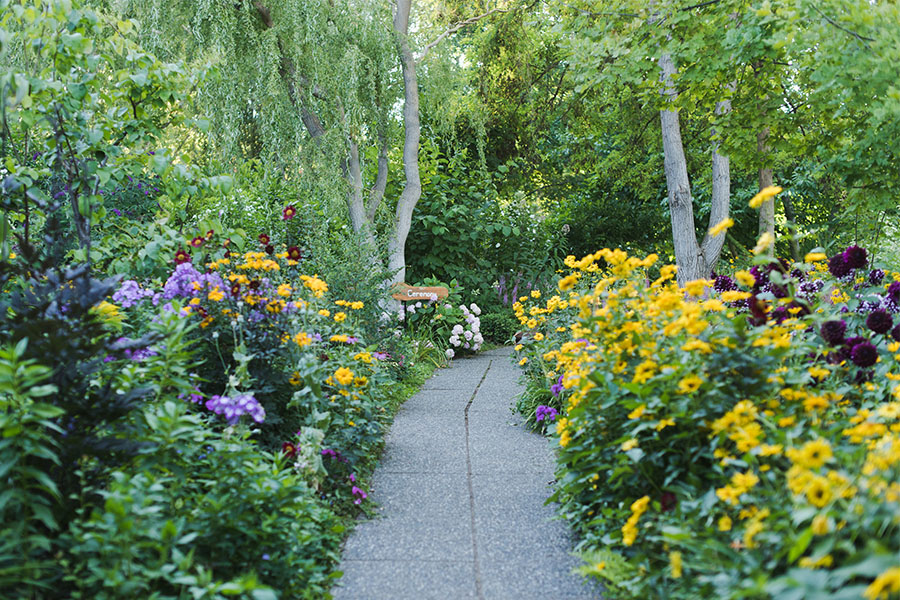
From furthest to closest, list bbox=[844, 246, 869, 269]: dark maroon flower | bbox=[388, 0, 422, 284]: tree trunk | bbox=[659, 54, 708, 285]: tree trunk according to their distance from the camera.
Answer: bbox=[659, 54, 708, 285]: tree trunk, bbox=[388, 0, 422, 284]: tree trunk, bbox=[844, 246, 869, 269]: dark maroon flower

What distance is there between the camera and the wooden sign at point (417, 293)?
25.0 feet

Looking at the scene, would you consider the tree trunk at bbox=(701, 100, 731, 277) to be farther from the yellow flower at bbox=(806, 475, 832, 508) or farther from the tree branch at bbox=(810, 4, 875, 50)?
the yellow flower at bbox=(806, 475, 832, 508)

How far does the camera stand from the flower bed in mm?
1617

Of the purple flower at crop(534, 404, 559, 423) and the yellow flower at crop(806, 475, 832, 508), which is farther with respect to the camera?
the purple flower at crop(534, 404, 559, 423)

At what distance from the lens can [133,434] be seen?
7.64ft

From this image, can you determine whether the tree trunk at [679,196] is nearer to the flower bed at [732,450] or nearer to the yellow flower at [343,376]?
the flower bed at [732,450]

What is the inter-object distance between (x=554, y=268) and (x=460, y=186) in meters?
1.85

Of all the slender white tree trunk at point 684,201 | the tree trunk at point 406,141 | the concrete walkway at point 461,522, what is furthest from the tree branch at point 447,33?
the concrete walkway at point 461,522

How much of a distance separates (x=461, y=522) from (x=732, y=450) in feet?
4.42

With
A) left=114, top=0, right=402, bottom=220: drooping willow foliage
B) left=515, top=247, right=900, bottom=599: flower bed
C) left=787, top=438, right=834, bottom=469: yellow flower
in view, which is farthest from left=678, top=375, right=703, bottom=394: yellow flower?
left=114, top=0, right=402, bottom=220: drooping willow foliage

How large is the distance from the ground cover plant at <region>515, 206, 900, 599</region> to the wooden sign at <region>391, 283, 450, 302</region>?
428 centimetres

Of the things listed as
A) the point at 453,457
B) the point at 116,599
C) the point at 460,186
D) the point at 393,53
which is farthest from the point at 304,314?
the point at 460,186

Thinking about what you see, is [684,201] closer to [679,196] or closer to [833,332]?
[679,196]

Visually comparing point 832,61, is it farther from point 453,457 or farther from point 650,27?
point 453,457
